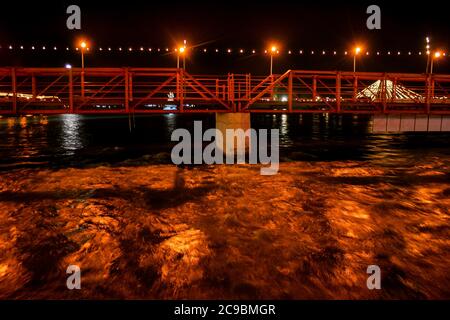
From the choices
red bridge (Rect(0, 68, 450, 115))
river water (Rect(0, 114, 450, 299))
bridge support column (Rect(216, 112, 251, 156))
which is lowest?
river water (Rect(0, 114, 450, 299))

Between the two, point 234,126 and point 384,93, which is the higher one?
point 384,93

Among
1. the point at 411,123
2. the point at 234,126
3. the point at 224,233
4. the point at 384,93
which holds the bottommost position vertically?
the point at 224,233

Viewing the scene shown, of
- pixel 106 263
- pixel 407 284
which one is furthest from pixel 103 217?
pixel 407 284

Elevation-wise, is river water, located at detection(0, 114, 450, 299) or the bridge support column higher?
the bridge support column

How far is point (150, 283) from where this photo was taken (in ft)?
17.9

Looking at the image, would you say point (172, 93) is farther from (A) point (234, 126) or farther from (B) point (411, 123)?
(B) point (411, 123)

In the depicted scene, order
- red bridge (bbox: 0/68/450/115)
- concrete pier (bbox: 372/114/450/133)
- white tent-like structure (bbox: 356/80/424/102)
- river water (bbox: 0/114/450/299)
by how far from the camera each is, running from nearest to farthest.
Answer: river water (bbox: 0/114/450/299)
red bridge (bbox: 0/68/450/115)
white tent-like structure (bbox: 356/80/424/102)
concrete pier (bbox: 372/114/450/133)

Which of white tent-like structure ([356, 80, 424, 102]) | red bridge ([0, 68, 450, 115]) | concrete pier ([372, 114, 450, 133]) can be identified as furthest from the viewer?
concrete pier ([372, 114, 450, 133])

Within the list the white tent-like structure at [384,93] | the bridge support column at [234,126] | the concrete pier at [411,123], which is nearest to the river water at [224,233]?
the bridge support column at [234,126]

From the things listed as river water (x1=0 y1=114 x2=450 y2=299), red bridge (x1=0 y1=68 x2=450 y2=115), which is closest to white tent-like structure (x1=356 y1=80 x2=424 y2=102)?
red bridge (x1=0 y1=68 x2=450 y2=115)

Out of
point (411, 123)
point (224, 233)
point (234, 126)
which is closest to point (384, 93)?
point (411, 123)

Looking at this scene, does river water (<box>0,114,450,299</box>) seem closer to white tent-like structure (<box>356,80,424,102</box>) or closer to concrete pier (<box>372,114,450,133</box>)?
white tent-like structure (<box>356,80,424,102</box>)
